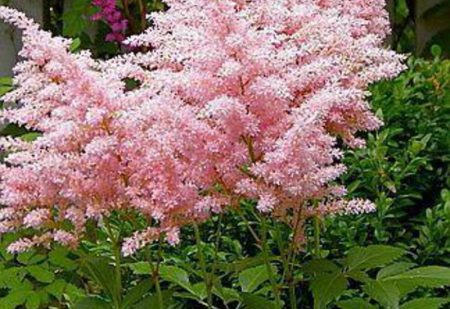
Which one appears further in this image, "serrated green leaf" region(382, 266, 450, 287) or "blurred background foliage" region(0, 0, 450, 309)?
"blurred background foliage" region(0, 0, 450, 309)

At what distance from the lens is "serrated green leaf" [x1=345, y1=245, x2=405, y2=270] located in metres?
1.40

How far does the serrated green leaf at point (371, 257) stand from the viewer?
140 centimetres

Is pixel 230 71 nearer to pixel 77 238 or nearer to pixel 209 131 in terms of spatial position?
pixel 209 131

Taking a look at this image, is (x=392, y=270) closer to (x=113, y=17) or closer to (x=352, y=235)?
(x=352, y=235)

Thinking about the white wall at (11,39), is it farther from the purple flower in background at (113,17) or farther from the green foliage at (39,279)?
the green foliage at (39,279)

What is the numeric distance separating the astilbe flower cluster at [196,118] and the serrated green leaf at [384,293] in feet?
0.40

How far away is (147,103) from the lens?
124 centimetres

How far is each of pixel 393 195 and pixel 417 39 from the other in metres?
1.91

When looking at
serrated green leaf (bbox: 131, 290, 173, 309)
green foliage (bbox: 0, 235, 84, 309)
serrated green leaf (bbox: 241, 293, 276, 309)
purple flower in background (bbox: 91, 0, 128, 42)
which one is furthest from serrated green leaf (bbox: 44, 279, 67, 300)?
purple flower in background (bbox: 91, 0, 128, 42)

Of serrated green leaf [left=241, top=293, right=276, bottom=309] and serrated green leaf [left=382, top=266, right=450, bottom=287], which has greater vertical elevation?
serrated green leaf [left=382, top=266, right=450, bottom=287]

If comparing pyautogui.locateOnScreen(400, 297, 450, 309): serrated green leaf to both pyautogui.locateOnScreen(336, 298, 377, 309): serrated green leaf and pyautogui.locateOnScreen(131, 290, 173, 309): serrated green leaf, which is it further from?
pyautogui.locateOnScreen(131, 290, 173, 309): serrated green leaf

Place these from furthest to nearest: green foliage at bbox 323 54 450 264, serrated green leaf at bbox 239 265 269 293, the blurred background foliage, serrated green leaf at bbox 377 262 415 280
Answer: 1. green foliage at bbox 323 54 450 264
2. the blurred background foliage
3. serrated green leaf at bbox 239 265 269 293
4. serrated green leaf at bbox 377 262 415 280

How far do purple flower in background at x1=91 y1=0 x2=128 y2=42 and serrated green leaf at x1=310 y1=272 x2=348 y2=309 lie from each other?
6.21ft

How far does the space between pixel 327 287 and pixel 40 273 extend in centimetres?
68
